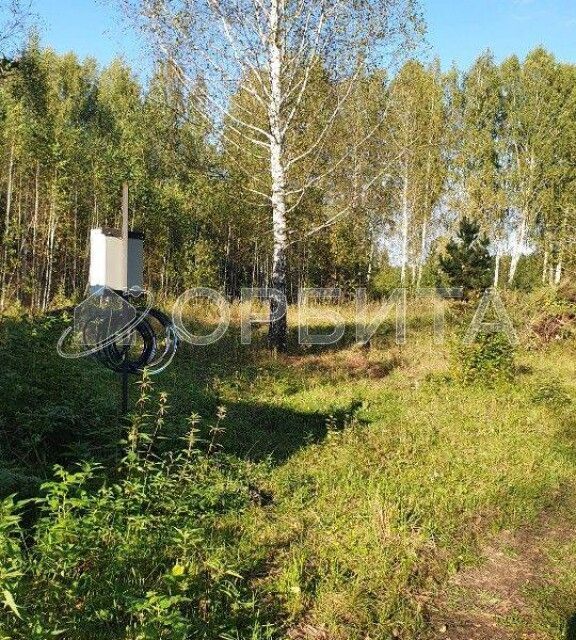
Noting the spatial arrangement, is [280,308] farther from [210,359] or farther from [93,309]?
[93,309]

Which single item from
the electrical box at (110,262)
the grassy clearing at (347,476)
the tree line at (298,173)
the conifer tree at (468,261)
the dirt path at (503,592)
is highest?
the tree line at (298,173)

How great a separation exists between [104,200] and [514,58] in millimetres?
24573

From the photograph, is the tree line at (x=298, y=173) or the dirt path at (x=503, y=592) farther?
the tree line at (x=298, y=173)

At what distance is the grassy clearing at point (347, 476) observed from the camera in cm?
359

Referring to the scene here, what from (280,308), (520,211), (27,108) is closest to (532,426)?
(280,308)

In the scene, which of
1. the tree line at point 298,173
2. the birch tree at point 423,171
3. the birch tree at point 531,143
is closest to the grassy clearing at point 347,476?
the tree line at point 298,173

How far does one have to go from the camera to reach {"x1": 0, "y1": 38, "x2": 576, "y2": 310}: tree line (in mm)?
13531

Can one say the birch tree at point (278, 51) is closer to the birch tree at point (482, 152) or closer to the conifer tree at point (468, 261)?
the conifer tree at point (468, 261)

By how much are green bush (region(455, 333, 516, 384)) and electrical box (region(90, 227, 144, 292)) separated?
18.4 ft

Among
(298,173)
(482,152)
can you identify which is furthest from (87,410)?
(482,152)

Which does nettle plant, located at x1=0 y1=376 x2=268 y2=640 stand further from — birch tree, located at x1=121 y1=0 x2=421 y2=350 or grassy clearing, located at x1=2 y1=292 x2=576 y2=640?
birch tree, located at x1=121 y1=0 x2=421 y2=350

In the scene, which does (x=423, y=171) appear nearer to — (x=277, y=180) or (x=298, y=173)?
(x=298, y=173)

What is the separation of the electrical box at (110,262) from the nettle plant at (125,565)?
195cm

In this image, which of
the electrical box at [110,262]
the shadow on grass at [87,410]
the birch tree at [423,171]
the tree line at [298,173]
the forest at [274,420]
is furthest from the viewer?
the birch tree at [423,171]
